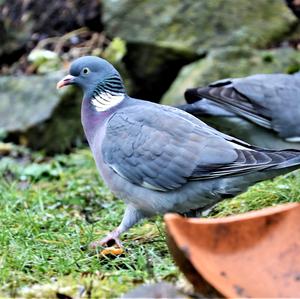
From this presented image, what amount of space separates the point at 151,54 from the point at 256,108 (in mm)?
2618

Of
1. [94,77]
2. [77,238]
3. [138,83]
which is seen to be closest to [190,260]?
[77,238]

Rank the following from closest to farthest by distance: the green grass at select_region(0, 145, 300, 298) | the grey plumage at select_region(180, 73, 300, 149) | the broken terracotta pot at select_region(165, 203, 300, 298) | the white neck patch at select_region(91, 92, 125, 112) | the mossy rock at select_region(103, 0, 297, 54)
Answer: the broken terracotta pot at select_region(165, 203, 300, 298) < the green grass at select_region(0, 145, 300, 298) < the white neck patch at select_region(91, 92, 125, 112) < the grey plumage at select_region(180, 73, 300, 149) < the mossy rock at select_region(103, 0, 297, 54)

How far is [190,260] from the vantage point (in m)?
2.80

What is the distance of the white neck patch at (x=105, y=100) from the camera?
4656 mm

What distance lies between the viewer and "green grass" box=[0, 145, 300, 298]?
3.52 meters

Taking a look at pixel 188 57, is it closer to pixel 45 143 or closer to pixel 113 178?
pixel 45 143

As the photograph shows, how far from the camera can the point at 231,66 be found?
7.89 m

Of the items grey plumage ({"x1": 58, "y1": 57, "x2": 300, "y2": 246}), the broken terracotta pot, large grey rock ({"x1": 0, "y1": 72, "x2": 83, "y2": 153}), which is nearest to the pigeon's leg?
grey plumage ({"x1": 58, "y1": 57, "x2": 300, "y2": 246})

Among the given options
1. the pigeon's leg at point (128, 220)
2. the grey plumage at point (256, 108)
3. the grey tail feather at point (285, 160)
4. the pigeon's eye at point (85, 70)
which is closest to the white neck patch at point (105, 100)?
the pigeon's eye at point (85, 70)

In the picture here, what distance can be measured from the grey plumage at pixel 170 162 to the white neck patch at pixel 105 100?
0.47 ft

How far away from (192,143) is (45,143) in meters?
3.93

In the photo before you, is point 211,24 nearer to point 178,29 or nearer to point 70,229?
point 178,29

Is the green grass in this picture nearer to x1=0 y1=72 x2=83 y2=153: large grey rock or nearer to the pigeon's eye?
x1=0 y1=72 x2=83 y2=153: large grey rock

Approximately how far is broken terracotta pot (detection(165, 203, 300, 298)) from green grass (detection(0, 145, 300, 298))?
486mm
